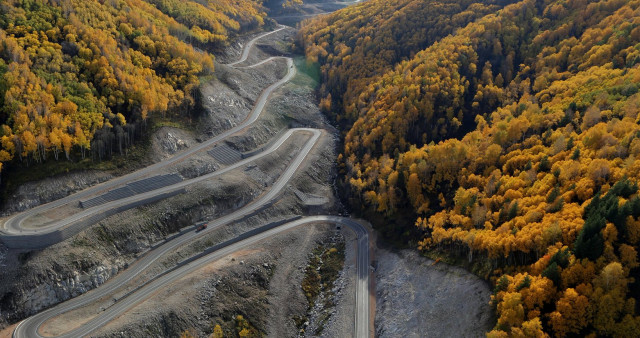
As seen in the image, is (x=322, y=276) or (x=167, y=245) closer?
(x=167, y=245)

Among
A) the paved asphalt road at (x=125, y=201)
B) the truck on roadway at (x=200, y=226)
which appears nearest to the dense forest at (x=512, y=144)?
the paved asphalt road at (x=125, y=201)

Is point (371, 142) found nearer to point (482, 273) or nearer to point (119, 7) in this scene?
point (482, 273)

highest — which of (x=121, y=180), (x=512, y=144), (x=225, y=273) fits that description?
(x=512, y=144)

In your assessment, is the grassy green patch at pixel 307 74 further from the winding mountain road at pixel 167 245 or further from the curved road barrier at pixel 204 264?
the curved road barrier at pixel 204 264

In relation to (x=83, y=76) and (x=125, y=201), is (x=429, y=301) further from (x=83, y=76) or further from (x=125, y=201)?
(x=83, y=76)

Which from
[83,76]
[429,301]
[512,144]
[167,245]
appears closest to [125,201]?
[167,245]

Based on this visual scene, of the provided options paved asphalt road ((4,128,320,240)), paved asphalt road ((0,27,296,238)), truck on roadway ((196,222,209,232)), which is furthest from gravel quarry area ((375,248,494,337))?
paved asphalt road ((0,27,296,238))

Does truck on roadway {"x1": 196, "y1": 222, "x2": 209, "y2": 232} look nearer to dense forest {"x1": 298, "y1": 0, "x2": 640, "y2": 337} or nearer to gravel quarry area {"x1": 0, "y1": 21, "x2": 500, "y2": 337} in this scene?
gravel quarry area {"x1": 0, "y1": 21, "x2": 500, "y2": 337}
